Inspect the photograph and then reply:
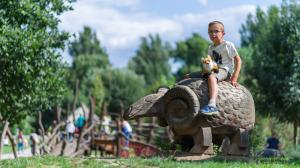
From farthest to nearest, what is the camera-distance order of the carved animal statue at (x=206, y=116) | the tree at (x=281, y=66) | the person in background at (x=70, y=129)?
the person in background at (x=70, y=129)
the tree at (x=281, y=66)
the carved animal statue at (x=206, y=116)

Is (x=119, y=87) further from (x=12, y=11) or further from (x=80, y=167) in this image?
(x=80, y=167)

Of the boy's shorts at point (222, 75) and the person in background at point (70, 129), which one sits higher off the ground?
the boy's shorts at point (222, 75)

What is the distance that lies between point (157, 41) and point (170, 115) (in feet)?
273

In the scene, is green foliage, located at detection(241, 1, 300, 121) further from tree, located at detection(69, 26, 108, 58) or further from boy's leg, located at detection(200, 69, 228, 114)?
tree, located at detection(69, 26, 108, 58)

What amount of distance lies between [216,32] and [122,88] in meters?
62.6

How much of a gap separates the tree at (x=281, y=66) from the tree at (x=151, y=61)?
6259 cm

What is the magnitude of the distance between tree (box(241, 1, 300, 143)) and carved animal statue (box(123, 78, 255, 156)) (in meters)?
15.2

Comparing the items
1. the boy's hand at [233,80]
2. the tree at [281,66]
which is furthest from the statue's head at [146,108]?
the tree at [281,66]

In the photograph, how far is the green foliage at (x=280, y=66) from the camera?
2502 cm

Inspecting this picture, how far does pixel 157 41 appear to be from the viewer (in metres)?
93.1

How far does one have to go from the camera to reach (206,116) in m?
9.84

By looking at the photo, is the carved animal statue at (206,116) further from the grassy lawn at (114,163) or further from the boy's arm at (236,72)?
the grassy lawn at (114,163)

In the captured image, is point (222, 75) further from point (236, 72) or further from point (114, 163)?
point (114, 163)

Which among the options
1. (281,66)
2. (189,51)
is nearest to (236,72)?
(281,66)
